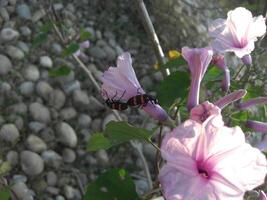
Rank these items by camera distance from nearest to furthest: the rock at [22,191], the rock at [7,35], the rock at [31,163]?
1. the rock at [22,191]
2. the rock at [31,163]
3. the rock at [7,35]

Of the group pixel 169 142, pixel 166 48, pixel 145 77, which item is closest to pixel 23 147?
pixel 145 77

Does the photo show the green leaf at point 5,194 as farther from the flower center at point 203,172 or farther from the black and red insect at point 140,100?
the flower center at point 203,172

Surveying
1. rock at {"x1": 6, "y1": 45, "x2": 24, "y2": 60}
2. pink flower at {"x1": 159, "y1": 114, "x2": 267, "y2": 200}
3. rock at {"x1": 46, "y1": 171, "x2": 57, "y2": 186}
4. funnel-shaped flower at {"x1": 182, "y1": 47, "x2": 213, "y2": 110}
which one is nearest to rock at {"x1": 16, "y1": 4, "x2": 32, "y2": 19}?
rock at {"x1": 6, "y1": 45, "x2": 24, "y2": 60}

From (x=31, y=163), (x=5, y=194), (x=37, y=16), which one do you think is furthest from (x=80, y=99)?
(x=5, y=194)

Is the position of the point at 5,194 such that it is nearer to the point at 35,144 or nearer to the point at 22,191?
the point at 22,191

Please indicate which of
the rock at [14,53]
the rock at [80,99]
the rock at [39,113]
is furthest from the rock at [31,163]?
the rock at [14,53]

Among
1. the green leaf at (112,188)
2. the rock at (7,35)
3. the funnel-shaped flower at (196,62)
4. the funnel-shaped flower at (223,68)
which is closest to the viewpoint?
the funnel-shaped flower at (196,62)

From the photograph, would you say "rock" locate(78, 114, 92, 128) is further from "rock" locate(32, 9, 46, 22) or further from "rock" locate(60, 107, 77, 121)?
"rock" locate(32, 9, 46, 22)
